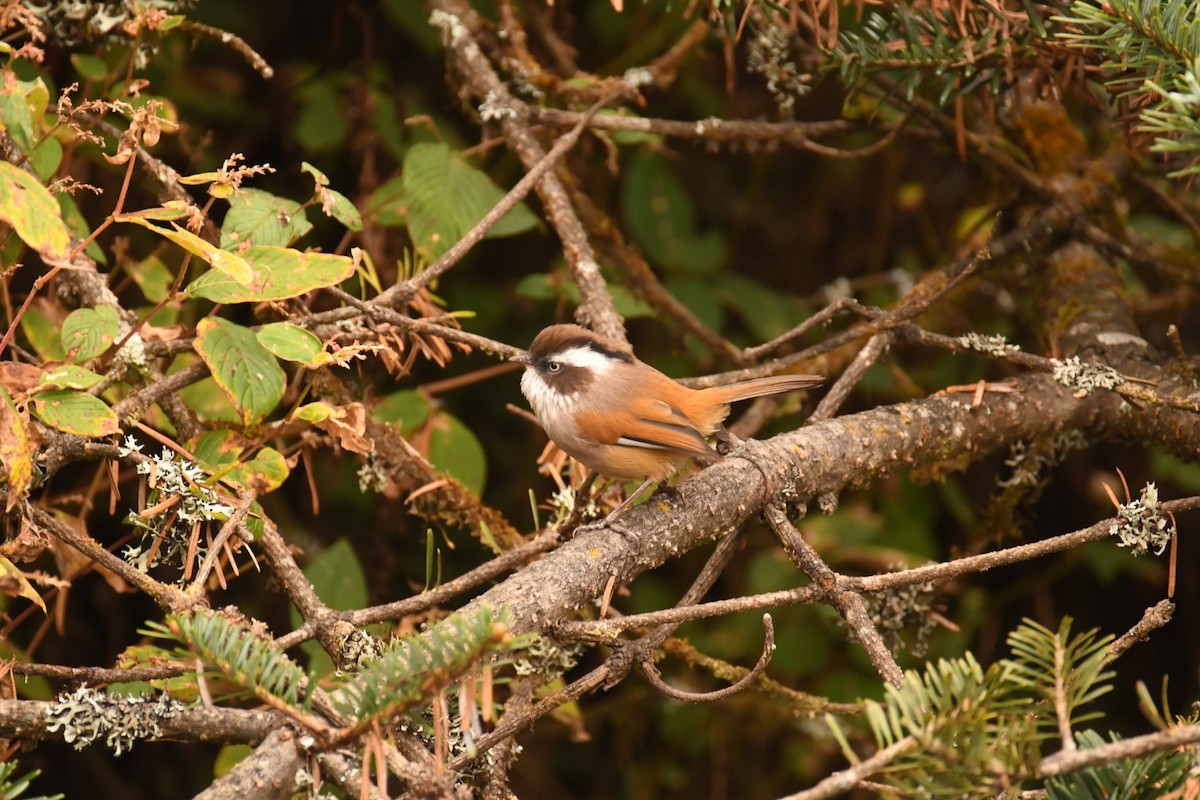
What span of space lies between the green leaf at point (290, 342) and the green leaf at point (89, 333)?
295 mm

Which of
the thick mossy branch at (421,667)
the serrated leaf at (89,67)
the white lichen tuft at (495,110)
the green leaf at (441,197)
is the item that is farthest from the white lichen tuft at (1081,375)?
the serrated leaf at (89,67)

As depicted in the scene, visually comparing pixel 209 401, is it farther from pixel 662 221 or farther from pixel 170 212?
pixel 662 221

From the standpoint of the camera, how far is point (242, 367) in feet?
7.83

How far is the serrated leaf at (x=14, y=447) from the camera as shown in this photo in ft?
6.32

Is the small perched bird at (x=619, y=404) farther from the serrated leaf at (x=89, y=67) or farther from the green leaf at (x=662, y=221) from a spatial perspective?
the serrated leaf at (x=89, y=67)

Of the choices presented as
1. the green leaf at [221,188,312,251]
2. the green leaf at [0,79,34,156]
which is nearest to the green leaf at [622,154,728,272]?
the green leaf at [221,188,312,251]

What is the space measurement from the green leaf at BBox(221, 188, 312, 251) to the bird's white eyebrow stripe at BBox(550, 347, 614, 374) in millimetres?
943

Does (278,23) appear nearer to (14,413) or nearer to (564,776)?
(14,413)

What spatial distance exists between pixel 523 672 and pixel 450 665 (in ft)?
3.54

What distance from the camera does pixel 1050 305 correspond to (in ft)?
12.6

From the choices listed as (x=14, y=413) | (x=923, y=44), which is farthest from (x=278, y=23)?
(x=14, y=413)

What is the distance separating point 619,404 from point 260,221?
1.31 meters

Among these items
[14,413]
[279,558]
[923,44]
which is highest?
[923,44]

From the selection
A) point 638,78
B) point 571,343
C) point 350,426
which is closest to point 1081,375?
point 571,343
